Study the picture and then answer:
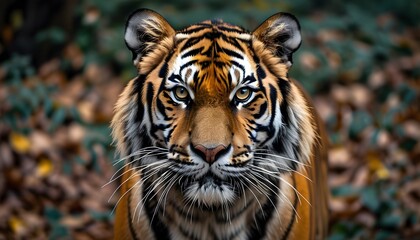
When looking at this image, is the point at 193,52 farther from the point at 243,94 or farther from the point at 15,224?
the point at 15,224

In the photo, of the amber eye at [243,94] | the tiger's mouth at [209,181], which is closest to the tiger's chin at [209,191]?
the tiger's mouth at [209,181]

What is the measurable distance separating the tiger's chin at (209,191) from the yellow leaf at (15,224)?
3057 millimetres

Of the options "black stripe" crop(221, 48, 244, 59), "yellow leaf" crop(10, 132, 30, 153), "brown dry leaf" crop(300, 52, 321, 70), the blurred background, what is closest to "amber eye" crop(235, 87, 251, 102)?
"black stripe" crop(221, 48, 244, 59)

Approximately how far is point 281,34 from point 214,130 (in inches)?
21.0

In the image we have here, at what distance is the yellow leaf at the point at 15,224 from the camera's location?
6207mm

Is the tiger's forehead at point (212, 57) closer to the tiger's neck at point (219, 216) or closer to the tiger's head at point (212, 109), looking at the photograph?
the tiger's head at point (212, 109)

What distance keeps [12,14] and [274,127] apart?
17.3 ft

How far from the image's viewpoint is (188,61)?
341 centimetres

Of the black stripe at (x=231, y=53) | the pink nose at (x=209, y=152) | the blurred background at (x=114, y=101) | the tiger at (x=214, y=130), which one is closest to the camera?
the pink nose at (x=209, y=152)

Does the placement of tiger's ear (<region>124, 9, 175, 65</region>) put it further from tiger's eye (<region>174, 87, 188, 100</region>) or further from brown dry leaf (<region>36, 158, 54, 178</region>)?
brown dry leaf (<region>36, 158, 54, 178</region>)

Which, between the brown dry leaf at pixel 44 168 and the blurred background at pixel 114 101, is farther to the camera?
the brown dry leaf at pixel 44 168

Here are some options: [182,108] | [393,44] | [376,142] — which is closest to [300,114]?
[182,108]

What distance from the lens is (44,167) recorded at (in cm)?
717

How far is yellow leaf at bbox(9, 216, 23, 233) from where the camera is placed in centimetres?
621
